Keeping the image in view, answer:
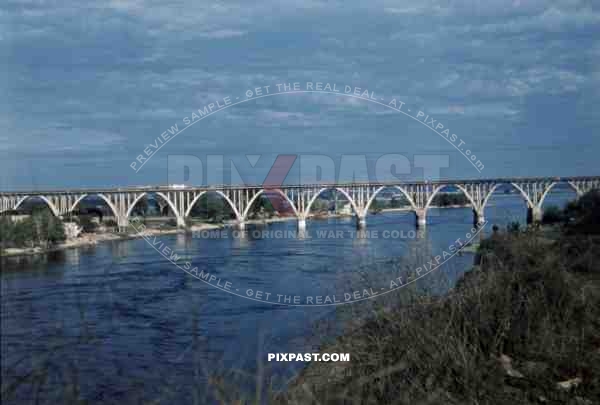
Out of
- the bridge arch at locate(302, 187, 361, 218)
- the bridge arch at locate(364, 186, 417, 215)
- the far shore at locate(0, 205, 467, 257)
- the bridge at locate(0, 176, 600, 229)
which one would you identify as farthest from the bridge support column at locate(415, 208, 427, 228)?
the far shore at locate(0, 205, 467, 257)

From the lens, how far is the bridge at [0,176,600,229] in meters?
38.5

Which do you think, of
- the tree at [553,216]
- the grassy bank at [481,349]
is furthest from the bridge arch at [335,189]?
the grassy bank at [481,349]

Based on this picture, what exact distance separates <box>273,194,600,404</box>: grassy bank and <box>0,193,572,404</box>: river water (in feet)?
1.47

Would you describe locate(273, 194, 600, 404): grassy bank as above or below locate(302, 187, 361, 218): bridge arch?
below

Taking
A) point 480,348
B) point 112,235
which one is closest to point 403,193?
point 112,235

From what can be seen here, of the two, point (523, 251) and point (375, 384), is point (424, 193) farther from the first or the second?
point (375, 384)

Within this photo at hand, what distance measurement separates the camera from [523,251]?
8.13 m

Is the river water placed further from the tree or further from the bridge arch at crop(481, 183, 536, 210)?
the bridge arch at crop(481, 183, 536, 210)

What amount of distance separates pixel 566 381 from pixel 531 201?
4923 centimetres

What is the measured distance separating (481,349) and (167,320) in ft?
27.3

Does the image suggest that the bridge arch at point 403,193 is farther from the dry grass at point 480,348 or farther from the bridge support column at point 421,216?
the dry grass at point 480,348

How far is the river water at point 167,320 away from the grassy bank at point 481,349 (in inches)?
17.6

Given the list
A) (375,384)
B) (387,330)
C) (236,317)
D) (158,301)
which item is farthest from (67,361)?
(158,301)

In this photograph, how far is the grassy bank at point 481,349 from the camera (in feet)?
15.8
